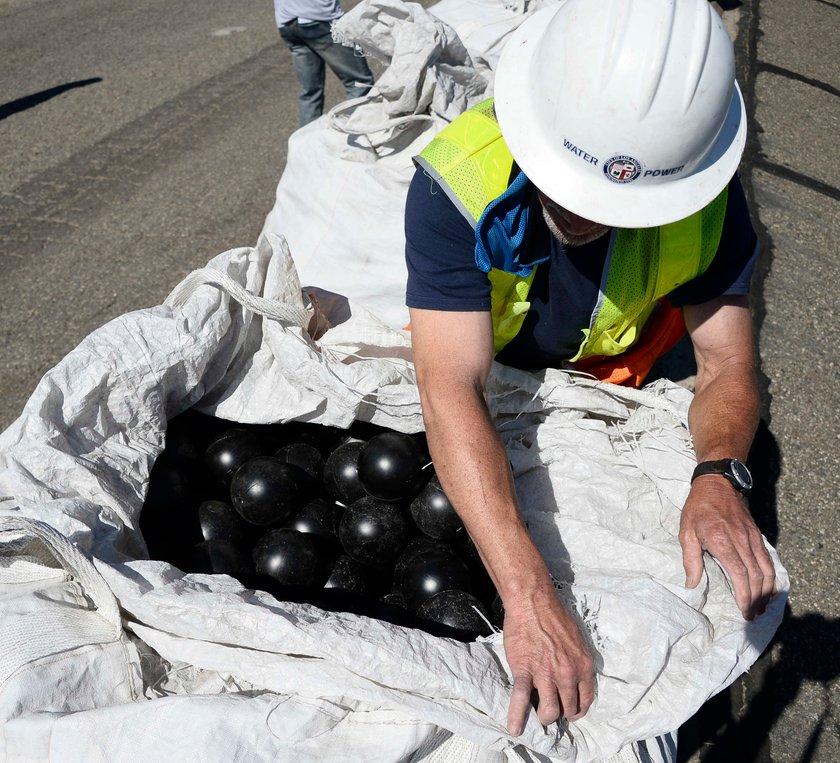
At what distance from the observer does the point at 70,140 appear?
19.1ft

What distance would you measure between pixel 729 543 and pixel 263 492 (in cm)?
134

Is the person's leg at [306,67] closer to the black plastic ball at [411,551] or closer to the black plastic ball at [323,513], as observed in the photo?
the black plastic ball at [323,513]

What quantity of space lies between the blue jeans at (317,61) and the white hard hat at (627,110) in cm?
342

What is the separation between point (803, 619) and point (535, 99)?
203cm

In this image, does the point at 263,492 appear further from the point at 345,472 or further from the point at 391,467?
the point at 391,467

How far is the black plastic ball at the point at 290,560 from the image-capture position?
2287 millimetres

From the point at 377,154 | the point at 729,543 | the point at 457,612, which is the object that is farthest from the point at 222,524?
the point at 377,154

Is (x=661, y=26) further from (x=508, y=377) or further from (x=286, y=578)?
(x=286, y=578)

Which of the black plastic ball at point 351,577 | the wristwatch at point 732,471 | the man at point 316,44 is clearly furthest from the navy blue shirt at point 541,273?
the man at point 316,44

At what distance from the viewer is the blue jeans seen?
5141 millimetres

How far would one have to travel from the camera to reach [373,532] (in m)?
2.44

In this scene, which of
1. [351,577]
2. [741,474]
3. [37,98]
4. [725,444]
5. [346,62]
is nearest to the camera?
[741,474]

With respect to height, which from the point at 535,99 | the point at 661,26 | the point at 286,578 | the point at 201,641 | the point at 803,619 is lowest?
the point at 803,619

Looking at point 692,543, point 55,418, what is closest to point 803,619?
point 692,543
